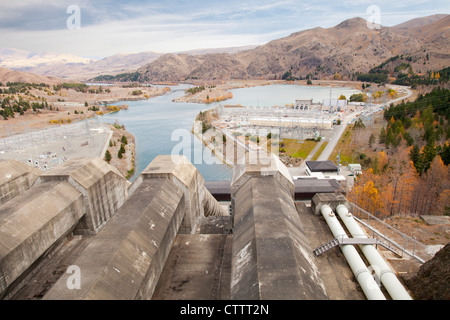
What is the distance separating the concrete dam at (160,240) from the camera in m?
5.51

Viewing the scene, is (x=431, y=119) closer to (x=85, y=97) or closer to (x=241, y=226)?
(x=241, y=226)

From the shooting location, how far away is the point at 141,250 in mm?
6387

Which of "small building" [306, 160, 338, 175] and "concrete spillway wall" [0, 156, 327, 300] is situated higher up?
"concrete spillway wall" [0, 156, 327, 300]

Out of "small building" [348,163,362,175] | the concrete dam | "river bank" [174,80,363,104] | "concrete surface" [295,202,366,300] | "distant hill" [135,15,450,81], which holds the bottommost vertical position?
"small building" [348,163,362,175]

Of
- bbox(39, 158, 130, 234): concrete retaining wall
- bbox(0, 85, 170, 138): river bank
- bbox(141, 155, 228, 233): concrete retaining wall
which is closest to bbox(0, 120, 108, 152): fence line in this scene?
bbox(0, 85, 170, 138): river bank

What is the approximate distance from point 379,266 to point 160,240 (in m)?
5.90

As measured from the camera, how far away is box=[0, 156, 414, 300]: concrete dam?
5512mm

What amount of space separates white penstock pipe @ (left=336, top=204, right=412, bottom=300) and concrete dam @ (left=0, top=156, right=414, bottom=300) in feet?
1.55

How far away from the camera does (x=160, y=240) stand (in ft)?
22.9

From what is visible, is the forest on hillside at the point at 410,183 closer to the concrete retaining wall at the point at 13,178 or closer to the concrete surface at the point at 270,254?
the concrete surface at the point at 270,254

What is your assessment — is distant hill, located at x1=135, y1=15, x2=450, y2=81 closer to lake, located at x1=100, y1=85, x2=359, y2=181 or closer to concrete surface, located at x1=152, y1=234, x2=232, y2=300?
lake, located at x1=100, y1=85, x2=359, y2=181

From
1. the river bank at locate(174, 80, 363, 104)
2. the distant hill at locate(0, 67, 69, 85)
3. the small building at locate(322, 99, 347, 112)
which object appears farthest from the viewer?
the distant hill at locate(0, 67, 69, 85)

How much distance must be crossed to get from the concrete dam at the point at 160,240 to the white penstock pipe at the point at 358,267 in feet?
0.47

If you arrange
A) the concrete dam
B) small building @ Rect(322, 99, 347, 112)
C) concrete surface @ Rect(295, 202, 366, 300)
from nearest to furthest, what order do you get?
the concrete dam < concrete surface @ Rect(295, 202, 366, 300) < small building @ Rect(322, 99, 347, 112)
